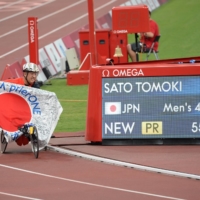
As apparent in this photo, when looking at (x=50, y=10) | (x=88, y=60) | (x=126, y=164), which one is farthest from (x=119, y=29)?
(x=50, y=10)

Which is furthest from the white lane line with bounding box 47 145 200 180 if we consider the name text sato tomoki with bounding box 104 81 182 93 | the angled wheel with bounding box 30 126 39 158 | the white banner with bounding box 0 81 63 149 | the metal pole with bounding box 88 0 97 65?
the metal pole with bounding box 88 0 97 65

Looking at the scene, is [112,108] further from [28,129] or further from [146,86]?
[28,129]

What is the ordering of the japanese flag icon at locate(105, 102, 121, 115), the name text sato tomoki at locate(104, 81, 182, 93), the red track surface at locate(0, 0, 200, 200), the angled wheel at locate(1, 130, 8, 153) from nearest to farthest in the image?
the red track surface at locate(0, 0, 200, 200) < the angled wheel at locate(1, 130, 8, 153) < the name text sato tomoki at locate(104, 81, 182, 93) < the japanese flag icon at locate(105, 102, 121, 115)

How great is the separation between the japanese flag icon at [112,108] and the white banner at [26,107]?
742 millimetres

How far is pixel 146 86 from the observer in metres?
13.4

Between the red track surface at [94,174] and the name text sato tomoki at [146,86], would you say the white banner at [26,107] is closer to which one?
the red track surface at [94,174]

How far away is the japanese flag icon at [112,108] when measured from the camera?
1345cm

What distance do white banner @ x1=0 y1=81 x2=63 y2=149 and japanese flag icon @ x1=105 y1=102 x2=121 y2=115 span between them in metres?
0.74

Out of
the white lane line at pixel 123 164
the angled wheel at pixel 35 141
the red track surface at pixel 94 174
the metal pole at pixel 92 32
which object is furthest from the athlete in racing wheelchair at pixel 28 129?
the metal pole at pixel 92 32

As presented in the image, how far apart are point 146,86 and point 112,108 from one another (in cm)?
60

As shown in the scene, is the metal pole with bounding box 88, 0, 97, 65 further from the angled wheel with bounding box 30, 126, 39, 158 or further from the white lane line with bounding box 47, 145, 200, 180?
the angled wheel with bounding box 30, 126, 39, 158

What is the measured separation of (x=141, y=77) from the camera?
13.3m

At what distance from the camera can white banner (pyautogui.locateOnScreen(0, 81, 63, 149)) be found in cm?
1302

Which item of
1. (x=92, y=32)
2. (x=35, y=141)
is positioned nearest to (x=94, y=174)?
(x=35, y=141)
